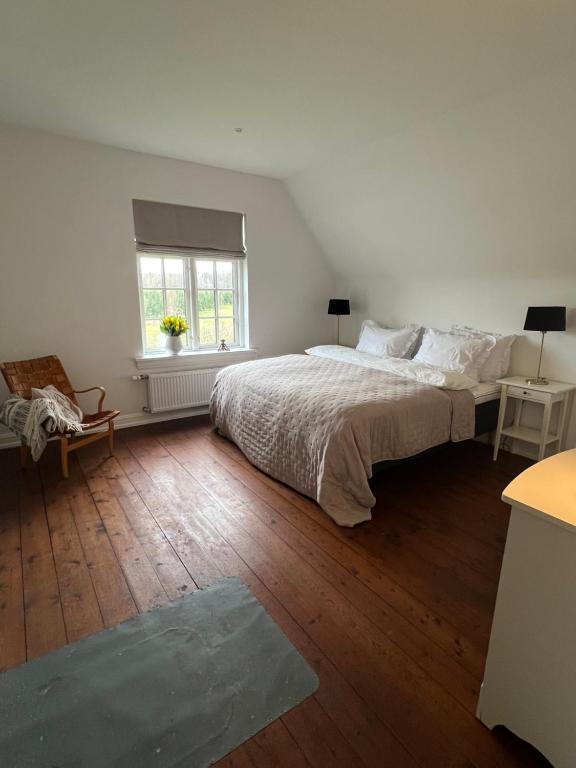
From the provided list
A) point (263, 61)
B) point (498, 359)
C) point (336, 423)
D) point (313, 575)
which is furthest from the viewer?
point (498, 359)

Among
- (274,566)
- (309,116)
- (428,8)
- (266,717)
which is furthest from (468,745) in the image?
(309,116)

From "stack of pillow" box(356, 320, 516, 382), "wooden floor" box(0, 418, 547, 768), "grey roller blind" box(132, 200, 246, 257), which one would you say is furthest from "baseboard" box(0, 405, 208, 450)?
"stack of pillow" box(356, 320, 516, 382)

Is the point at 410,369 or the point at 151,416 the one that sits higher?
the point at 410,369

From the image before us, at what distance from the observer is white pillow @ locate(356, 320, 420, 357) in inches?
163

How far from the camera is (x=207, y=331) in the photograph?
449cm

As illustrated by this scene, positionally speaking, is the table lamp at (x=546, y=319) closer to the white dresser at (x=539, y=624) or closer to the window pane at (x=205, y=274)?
the white dresser at (x=539, y=624)

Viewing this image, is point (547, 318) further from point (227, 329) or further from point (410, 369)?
point (227, 329)

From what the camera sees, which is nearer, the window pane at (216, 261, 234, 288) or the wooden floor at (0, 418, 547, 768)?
the wooden floor at (0, 418, 547, 768)

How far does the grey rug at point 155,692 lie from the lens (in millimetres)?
1224

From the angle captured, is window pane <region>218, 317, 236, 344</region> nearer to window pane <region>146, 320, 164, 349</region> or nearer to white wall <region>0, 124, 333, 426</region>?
white wall <region>0, 124, 333, 426</region>

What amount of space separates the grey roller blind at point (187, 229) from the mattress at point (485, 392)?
2863 millimetres

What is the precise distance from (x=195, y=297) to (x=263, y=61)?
2458mm

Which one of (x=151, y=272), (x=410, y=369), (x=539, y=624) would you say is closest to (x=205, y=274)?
(x=151, y=272)

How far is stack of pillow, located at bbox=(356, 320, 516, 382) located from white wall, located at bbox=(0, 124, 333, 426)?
183cm
